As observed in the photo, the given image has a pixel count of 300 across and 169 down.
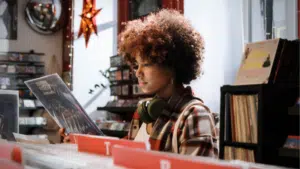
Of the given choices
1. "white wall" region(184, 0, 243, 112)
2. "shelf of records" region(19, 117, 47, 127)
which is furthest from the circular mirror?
"white wall" region(184, 0, 243, 112)

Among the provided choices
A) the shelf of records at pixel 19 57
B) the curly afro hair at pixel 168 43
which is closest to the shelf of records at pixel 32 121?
the shelf of records at pixel 19 57

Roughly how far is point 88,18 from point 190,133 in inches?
228

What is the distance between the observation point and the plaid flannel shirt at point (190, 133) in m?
1.24

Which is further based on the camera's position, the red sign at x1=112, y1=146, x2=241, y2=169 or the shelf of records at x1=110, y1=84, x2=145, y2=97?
the shelf of records at x1=110, y1=84, x2=145, y2=97

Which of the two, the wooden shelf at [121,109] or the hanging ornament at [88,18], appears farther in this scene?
Answer: the hanging ornament at [88,18]

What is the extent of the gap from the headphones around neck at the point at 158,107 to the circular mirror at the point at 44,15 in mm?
6285

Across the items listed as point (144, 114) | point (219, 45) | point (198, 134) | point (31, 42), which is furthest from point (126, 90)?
point (198, 134)

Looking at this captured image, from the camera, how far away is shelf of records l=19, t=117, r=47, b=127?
22.1 feet

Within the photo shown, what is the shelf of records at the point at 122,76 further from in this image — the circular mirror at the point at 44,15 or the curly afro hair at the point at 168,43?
the curly afro hair at the point at 168,43

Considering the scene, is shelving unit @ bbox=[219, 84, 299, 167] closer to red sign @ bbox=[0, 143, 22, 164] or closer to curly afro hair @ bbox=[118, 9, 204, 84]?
curly afro hair @ bbox=[118, 9, 204, 84]

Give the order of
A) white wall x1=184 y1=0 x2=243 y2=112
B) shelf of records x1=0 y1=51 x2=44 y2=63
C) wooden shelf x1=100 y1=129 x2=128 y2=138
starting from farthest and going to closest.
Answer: shelf of records x1=0 y1=51 x2=44 y2=63 < wooden shelf x1=100 y1=129 x2=128 y2=138 < white wall x1=184 y1=0 x2=243 y2=112

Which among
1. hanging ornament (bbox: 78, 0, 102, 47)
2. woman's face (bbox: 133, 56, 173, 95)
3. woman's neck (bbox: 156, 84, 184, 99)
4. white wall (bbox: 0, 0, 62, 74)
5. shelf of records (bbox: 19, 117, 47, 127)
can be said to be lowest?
shelf of records (bbox: 19, 117, 47, 127)

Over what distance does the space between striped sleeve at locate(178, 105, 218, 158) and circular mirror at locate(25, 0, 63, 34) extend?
6433 mm

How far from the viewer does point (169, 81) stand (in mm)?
1555
